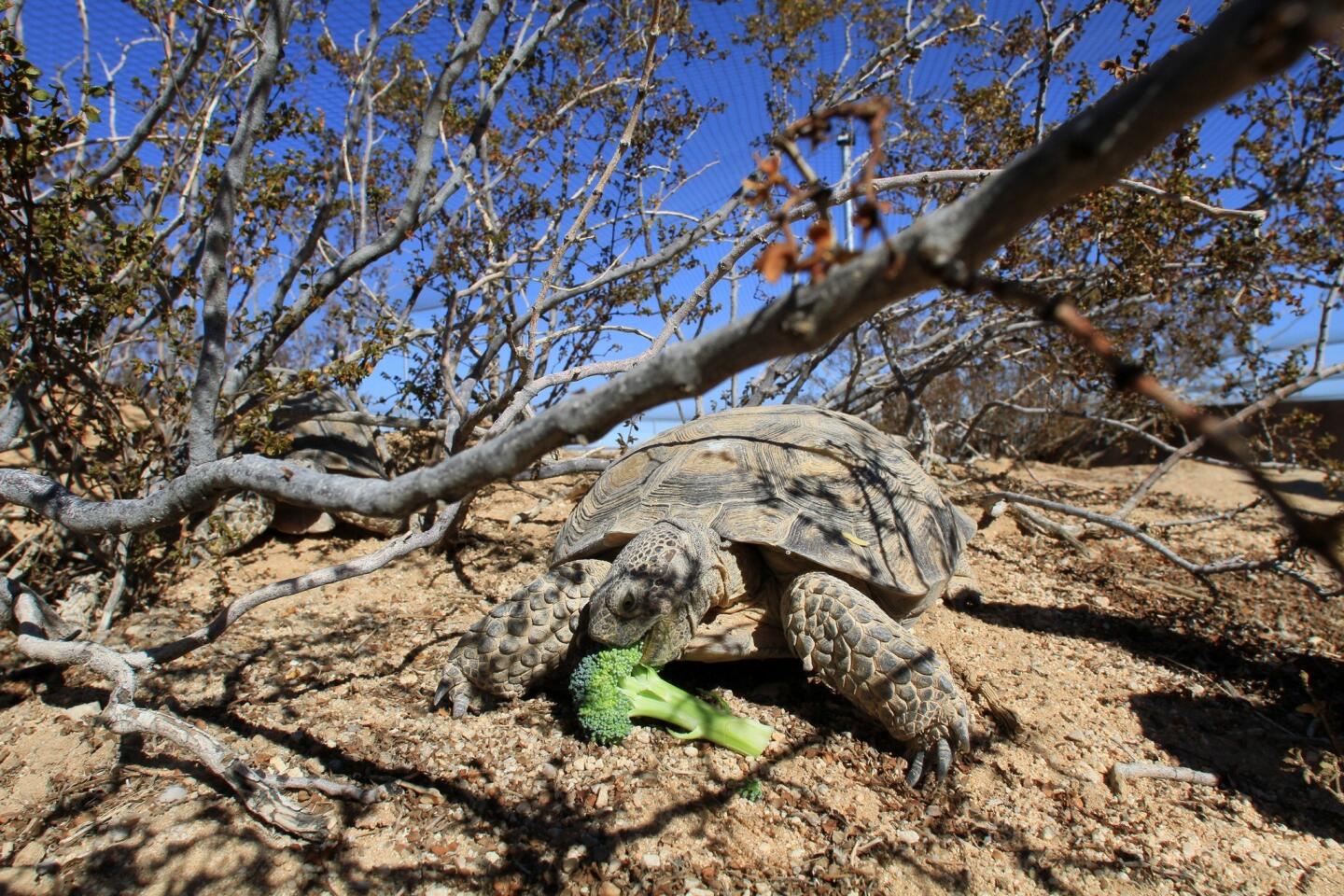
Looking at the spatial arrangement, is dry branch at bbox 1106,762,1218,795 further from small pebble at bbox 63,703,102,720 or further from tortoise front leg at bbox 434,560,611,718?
small pebble at bbox 63,703,102,720

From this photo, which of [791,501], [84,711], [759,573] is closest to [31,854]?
[84,711]

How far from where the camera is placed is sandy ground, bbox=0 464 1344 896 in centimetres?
188

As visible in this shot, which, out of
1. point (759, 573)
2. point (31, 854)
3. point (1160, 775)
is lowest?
point (31, 854)

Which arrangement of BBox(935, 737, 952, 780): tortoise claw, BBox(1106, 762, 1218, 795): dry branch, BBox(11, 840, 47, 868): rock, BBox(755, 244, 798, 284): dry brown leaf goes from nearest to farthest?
BBox(755, 244, 798, 284): dry brown leaf → BBox(11, 840, 47, 868): rock → BBox(935, 737, 952, 780): tortoise claw → BBox(1106, 762, 1218, 795): dry branch

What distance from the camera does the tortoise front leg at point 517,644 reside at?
8.38ft

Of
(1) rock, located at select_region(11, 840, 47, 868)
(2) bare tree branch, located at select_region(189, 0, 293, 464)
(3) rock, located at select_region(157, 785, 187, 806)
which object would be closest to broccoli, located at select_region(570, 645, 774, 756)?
(3) rock, located at select_region(157, 785, 187, 806)

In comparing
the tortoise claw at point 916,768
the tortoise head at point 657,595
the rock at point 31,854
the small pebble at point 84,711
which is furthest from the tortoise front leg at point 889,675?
the small pebble at point 84,711

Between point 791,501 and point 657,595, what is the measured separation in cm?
82

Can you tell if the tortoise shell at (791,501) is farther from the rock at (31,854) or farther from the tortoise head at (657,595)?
the rock at (31,854)

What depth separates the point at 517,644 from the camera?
2541 millimetres

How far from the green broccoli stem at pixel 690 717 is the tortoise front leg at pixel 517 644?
0.32 meters

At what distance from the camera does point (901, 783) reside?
2332mm

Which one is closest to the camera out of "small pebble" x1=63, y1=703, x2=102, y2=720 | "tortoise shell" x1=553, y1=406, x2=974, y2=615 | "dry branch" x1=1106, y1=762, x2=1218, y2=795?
"dry branch" x1=1106, y1=762, x2=1218, y2=795

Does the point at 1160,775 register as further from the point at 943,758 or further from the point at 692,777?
the point at 692,777
